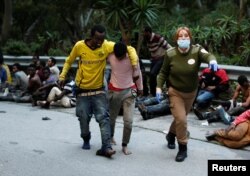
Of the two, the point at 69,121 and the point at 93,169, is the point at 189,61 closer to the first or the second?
the point at 93,169

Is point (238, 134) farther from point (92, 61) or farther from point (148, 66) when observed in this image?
point (148, 66)

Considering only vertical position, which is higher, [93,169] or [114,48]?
[114,48]

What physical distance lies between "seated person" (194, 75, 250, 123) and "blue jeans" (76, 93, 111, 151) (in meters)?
2.61

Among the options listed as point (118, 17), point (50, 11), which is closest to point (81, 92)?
point (118, 17)

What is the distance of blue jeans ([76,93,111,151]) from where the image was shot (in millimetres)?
7297

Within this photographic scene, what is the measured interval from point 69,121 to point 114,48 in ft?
10.7

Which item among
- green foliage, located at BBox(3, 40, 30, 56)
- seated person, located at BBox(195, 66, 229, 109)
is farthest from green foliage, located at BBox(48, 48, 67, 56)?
seated person, located at BBox(195, 66, 229, 109)

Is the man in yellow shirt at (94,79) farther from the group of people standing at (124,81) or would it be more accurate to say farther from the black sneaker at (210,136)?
the black sneaker at (210,136)

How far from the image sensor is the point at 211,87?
33.4 ft

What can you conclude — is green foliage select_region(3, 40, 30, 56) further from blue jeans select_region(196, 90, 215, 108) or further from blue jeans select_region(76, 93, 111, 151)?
blue jeans select_region(76, 93, 111, 151)

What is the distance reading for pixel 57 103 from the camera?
12.2 meters

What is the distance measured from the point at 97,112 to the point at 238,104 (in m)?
3.32

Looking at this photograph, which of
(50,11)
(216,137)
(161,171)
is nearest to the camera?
(161,171)

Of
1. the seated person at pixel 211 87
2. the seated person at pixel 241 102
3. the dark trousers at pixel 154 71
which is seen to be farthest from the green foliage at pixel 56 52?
the seated person at pixel 241 102
